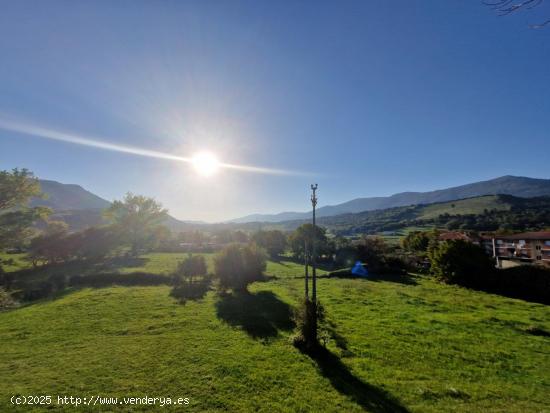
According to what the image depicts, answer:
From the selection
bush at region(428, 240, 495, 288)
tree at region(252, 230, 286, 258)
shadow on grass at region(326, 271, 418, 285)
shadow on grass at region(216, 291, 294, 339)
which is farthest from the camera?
tree at region(252, 230, 286, 258)

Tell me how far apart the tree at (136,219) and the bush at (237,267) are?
56265mm

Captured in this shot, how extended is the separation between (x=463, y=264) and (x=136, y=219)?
89321 mm

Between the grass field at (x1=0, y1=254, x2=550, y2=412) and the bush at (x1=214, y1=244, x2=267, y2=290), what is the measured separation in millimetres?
7296

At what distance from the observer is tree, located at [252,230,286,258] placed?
3769 inches

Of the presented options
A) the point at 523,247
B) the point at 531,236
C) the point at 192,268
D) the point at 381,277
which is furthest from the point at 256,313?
the point at 523,247

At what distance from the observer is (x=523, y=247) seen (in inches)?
2822

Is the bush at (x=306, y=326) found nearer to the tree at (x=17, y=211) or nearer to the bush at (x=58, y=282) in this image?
Answer: the bush at (x=58, y=282)

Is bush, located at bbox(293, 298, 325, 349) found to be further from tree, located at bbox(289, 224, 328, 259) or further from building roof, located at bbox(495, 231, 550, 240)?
building roof, located at bbox(495, 231, 550, 240)

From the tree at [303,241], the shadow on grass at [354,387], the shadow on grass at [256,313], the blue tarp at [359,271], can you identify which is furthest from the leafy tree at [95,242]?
the shadow on grass at [354,387]

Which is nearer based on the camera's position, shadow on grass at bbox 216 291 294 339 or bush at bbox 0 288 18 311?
shadow on grass at bbox 216 291 294 339

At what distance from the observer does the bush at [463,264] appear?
42.4 metres

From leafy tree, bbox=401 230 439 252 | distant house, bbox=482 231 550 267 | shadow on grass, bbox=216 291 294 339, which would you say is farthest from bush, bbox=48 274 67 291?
leafy tree, bbox=401 230 439 252

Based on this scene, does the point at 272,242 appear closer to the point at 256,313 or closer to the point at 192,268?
the point at 192,268

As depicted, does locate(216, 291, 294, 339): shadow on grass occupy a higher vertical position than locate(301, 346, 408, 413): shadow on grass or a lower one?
lower
